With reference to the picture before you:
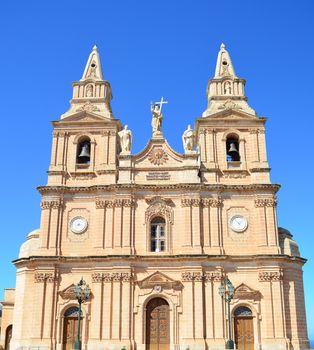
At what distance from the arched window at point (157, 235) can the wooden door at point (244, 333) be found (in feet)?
22.8

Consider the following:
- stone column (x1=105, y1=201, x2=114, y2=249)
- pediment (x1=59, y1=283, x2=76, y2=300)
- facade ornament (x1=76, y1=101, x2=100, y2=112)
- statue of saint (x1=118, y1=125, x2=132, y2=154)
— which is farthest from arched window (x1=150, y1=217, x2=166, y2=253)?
facade ornament (x1=76, y1=101, x2=100, y2=112)

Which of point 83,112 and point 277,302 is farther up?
point 83,112

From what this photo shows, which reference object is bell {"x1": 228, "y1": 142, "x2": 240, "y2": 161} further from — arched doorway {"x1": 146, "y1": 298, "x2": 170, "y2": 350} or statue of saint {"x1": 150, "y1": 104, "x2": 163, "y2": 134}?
arched doorway {"x1": 146, "y1": 298, "x2": 170, "y2": 350}

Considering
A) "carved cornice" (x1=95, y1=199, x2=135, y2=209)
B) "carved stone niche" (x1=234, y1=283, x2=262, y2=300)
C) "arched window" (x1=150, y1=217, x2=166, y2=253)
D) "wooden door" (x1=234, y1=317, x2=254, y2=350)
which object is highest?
"carved cornice" (x1=95, y1=199, x2=135, y2=209)

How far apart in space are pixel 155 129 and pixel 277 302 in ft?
49.6

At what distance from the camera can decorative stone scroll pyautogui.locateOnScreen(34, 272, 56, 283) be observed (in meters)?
31.9

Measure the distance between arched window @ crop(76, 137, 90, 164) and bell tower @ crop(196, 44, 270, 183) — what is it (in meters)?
8.53

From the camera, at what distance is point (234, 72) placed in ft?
128

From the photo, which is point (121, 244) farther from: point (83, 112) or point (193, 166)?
point (83, 112)

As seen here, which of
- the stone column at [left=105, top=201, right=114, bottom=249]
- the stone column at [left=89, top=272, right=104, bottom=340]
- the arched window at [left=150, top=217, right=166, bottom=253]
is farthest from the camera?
the arched window at [left=150, top=217, right=166, bottom=253]

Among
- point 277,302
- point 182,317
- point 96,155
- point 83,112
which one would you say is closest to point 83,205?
point 96,155

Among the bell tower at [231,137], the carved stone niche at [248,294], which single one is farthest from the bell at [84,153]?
the carved stone niche at [248,294]

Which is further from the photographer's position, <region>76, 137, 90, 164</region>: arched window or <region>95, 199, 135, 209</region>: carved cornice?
<region>76, 137, 90, 164</region>: arched window

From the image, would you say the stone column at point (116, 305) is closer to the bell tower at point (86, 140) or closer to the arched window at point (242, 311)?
the bell tower at point (86, 140)
